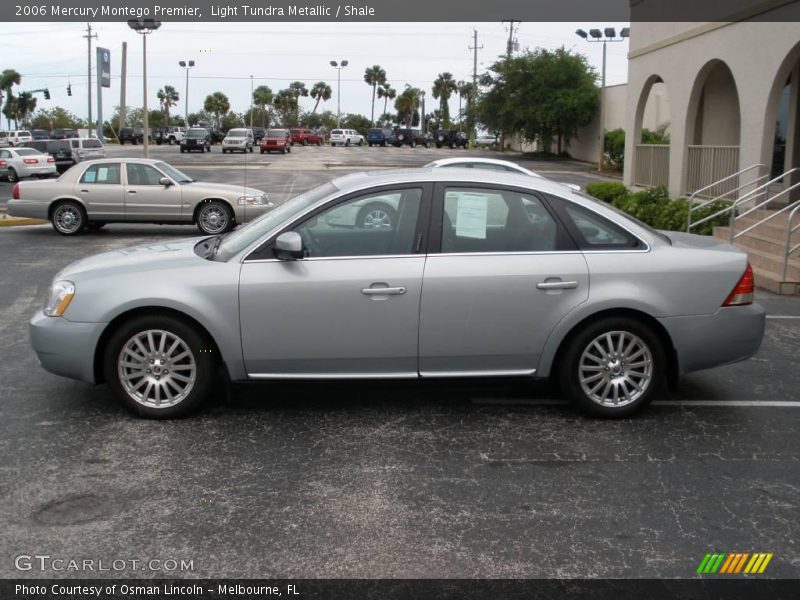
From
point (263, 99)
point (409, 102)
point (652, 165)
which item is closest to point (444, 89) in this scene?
point (409, 102)

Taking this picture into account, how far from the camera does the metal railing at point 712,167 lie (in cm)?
1733

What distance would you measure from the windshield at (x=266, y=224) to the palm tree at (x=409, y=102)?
120070 millimetres

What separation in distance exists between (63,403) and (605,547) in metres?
4.03

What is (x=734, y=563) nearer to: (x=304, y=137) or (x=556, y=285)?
(x=556, y=285)

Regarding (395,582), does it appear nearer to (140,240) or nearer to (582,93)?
(140,240)

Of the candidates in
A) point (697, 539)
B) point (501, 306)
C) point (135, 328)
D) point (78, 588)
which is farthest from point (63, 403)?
point (697, 539)

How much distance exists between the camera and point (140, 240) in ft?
53.6

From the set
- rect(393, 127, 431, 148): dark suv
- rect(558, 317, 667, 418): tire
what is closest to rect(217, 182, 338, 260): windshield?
rect(558, 317, 667, 418): tire

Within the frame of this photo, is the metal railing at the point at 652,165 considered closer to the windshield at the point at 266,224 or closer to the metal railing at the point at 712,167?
the metal railing at the point at 712,167

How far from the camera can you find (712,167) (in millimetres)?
18359

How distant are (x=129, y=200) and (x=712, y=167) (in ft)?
39.9

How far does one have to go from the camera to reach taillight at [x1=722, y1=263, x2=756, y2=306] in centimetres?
585

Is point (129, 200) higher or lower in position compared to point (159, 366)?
higher
